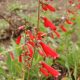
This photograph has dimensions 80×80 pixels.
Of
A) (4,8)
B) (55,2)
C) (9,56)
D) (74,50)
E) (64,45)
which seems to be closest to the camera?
(9,56)

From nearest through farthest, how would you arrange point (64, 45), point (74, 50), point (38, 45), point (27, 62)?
point (38, 45)
point (27, 62)
point (74, 50)
point (64, 45)

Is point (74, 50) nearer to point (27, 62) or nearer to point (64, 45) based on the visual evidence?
point (64, 45)

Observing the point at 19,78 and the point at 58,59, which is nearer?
the point at 19,78

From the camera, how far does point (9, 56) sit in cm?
387

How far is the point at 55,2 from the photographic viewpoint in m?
11.9

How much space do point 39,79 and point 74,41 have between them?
36.8 inches

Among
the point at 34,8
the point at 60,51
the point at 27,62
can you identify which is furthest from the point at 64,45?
the point at 34,8

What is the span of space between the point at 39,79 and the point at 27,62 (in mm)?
1020

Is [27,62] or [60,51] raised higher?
[27,62]

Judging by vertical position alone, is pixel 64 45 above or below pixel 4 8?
above

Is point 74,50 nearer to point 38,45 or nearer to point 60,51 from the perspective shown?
point 60,51

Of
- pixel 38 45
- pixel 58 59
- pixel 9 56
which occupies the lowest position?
pixel 58 59

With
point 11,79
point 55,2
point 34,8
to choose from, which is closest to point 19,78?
point 11,79

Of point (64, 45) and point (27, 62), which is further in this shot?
point (64, 45)
